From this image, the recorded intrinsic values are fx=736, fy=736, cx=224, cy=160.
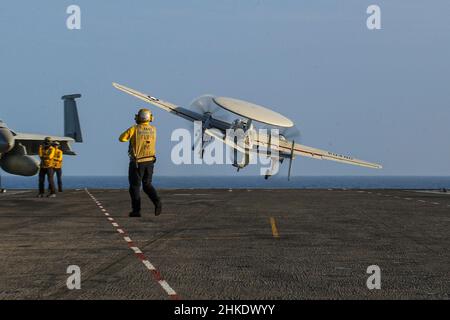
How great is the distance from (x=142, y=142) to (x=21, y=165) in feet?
56.7

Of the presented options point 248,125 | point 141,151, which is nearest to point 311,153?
point 248,125

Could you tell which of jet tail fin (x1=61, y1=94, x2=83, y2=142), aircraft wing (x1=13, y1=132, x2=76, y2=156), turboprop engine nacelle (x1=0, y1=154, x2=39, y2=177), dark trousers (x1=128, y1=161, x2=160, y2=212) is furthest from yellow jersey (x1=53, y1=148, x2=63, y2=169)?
dark trousers (x1=128, y1=161, x2=160, y2=212)

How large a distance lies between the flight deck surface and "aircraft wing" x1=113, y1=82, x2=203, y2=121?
27279 millimetres

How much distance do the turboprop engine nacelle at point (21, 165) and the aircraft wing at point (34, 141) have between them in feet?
3.14

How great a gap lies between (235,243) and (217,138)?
1198 inches

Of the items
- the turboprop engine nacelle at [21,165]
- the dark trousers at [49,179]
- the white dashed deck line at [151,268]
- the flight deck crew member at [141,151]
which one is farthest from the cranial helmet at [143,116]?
the turboprop engine nacelle at [21,165]

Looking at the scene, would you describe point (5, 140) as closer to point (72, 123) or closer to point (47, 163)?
point (47, 163)

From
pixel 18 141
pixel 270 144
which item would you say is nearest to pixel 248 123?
pixel 270 144

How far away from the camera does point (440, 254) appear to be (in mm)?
11602

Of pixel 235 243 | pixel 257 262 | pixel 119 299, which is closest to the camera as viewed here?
pixel 119 299

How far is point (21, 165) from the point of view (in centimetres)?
3397

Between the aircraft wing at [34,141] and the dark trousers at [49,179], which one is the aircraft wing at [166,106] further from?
the dark trousers at [49,179]

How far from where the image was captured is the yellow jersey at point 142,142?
18237 mm
